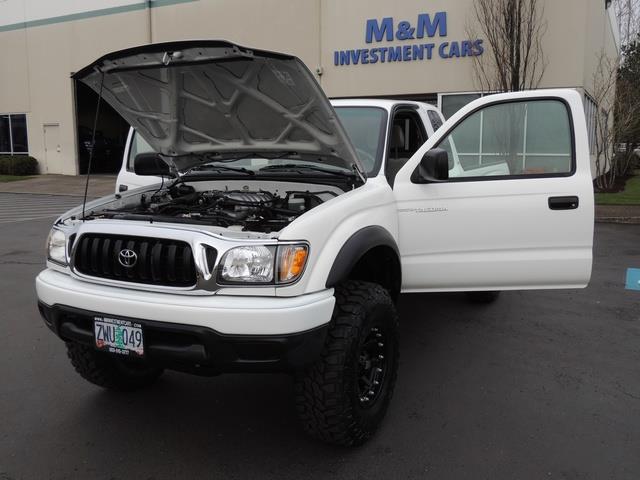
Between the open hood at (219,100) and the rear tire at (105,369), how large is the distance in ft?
4.86

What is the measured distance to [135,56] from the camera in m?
3.16

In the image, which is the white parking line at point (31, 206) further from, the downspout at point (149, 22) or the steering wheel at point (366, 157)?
the steering wheel at point (366, 157)

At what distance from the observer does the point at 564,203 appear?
374cm

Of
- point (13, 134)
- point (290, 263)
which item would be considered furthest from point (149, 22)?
point (290, 263)

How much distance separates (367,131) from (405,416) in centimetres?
199

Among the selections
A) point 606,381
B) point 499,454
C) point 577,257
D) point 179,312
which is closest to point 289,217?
point 179,312

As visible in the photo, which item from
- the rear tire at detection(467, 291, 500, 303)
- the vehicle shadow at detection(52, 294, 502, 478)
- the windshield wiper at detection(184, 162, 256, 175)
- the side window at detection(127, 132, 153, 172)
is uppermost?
the side window at detection(127, 132, 153, 172)

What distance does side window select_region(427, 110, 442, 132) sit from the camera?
17.0 ft

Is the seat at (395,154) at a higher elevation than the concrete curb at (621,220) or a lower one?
higher

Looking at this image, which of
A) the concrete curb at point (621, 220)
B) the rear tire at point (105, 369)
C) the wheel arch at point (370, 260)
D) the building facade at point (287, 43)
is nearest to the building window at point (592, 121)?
the building facade at point (287, 43)

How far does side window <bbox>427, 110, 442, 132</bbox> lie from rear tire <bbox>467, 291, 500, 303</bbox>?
1668 mm

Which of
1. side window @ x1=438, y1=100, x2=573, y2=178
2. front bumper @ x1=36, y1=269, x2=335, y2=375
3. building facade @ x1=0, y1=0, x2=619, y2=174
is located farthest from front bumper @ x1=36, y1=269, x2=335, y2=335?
building facade @ x1=0, y1=0, x2=619, y2=174

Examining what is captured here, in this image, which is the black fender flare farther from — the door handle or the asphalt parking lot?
the door handle

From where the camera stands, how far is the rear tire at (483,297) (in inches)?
224
